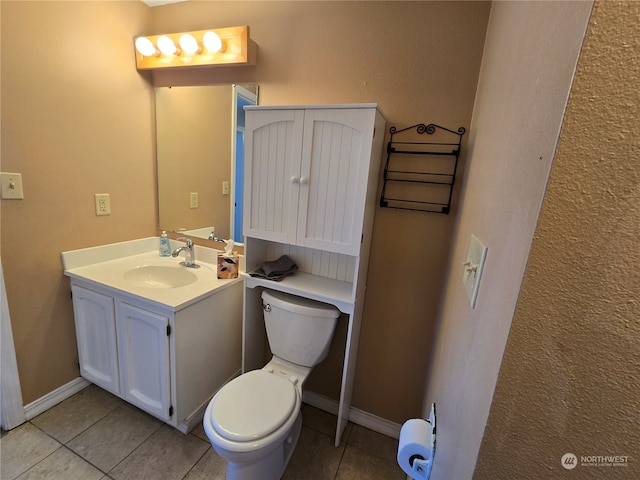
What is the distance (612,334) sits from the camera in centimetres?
31

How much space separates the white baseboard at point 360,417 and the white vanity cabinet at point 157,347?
1.93ft

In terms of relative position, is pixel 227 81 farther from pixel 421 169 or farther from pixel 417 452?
pixel 417 452

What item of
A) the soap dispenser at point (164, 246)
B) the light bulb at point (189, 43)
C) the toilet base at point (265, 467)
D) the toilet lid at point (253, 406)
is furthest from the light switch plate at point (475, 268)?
the soap dispenser at point (164, 246)

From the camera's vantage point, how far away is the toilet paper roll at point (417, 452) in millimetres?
801

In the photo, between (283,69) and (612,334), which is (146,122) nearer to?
(283,69)

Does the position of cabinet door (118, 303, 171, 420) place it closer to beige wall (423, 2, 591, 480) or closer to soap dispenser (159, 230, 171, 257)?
soap dispenser (159, 230, 171, 257)

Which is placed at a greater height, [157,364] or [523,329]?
[523,329]

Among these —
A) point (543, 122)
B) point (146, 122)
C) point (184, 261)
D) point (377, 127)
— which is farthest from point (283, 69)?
point (543, 122)

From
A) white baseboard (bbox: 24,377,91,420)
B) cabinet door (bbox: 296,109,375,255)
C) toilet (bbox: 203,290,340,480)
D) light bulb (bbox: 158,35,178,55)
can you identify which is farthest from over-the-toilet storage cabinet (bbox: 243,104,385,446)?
white baseboard (bbox: 24,377,91,420)

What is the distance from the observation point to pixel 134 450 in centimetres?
135

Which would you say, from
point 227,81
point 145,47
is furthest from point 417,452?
point 145,47

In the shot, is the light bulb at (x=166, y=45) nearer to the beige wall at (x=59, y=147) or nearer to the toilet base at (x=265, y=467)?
the beige wall at (x=59, y=147)

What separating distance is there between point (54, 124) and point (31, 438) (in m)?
1.59

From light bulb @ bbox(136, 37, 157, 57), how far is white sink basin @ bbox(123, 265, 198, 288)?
1281 mm
